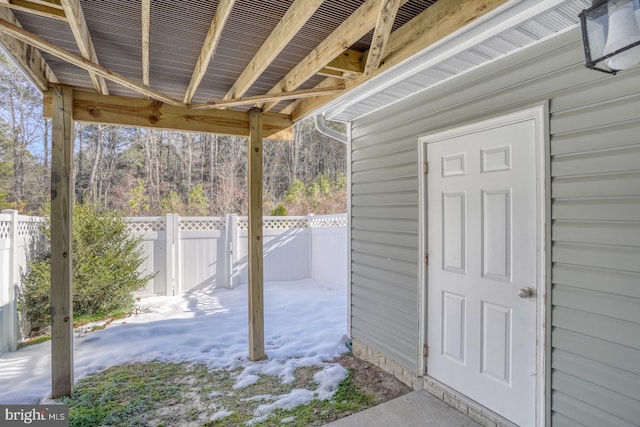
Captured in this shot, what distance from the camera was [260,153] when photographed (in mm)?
3525

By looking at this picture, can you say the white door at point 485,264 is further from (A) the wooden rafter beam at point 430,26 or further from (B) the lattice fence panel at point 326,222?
(B) the lattice fence panel at point 326,222

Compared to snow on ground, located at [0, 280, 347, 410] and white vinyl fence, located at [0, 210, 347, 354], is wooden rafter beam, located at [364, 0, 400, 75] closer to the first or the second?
snow on ground, located at [0, 280, 347, 410]

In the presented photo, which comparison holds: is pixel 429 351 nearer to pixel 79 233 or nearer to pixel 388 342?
pixel 388 342

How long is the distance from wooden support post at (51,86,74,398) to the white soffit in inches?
88.0

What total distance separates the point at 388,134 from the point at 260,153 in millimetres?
1309

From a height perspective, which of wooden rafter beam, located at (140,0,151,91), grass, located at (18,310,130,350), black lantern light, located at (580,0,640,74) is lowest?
grass, located at (18,310,130,350)

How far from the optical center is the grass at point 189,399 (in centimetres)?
245

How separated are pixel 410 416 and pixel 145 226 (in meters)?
5.27

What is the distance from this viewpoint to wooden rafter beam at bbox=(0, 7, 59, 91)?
6.28 ft

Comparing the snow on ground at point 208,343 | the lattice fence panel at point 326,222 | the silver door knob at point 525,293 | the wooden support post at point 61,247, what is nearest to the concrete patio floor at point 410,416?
the snow on ground at point 208,343

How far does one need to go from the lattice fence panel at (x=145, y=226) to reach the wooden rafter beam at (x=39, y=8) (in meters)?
4.51

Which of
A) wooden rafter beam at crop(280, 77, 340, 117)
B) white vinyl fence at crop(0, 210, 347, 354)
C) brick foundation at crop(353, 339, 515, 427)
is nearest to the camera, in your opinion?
brick foundation at crop(353, 339, 515, 427)

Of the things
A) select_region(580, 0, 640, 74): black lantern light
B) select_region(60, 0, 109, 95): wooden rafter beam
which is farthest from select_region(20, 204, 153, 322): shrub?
select_region(580, 0, 640, 74): black lantern light

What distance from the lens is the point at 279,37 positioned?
2.02 m
